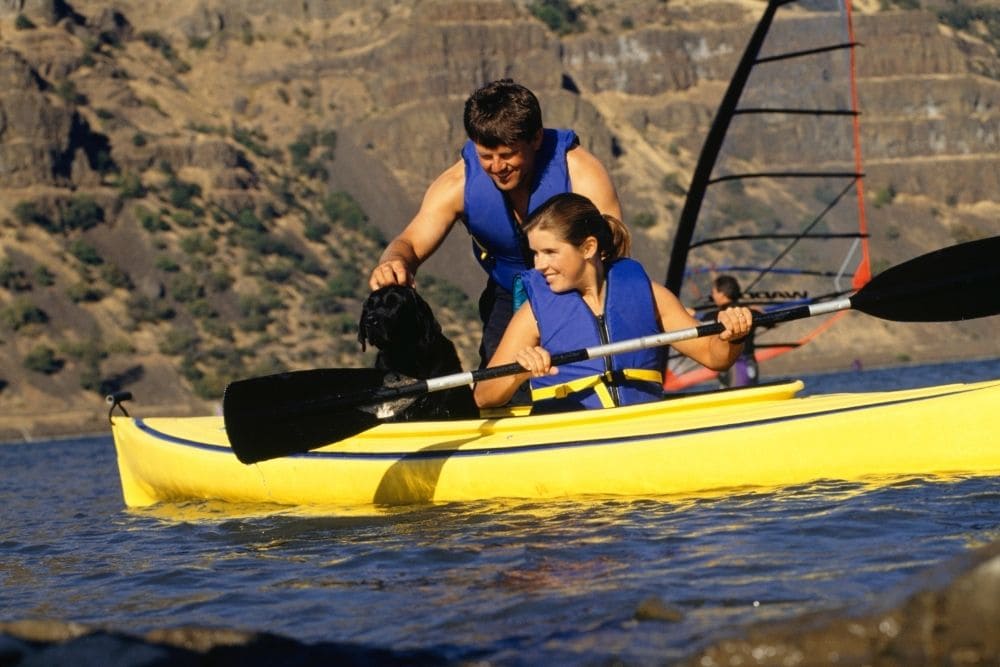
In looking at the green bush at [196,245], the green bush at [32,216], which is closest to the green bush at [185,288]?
the green bush at [196,245]

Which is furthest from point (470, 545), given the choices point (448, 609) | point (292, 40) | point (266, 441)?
point (292, 40)

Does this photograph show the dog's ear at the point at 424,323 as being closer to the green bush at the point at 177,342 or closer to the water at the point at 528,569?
the water at the point at 528,569

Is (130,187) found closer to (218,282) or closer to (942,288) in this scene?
(218,282)

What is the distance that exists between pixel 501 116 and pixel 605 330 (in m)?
0.97

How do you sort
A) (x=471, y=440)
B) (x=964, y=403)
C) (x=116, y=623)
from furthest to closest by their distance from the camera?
1. (x=471, y=440)
2. (x=964, y=403)
3. (x=116, y=623)

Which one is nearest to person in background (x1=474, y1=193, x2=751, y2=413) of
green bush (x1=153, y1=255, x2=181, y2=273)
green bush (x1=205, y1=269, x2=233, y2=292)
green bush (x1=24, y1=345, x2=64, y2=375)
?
green bush (x1=24, y1=345, x2=64, y2=375)

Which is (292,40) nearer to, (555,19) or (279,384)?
(555,19)

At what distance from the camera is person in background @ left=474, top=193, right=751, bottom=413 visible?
565 centimetres

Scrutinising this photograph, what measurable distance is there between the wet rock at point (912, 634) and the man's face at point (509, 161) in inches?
133

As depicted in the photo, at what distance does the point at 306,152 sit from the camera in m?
67.6

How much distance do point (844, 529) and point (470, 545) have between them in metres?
1.26

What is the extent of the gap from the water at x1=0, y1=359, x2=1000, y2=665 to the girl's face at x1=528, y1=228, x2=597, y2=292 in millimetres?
890

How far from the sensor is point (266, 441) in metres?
6.02

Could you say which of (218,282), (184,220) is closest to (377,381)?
(218,282)
